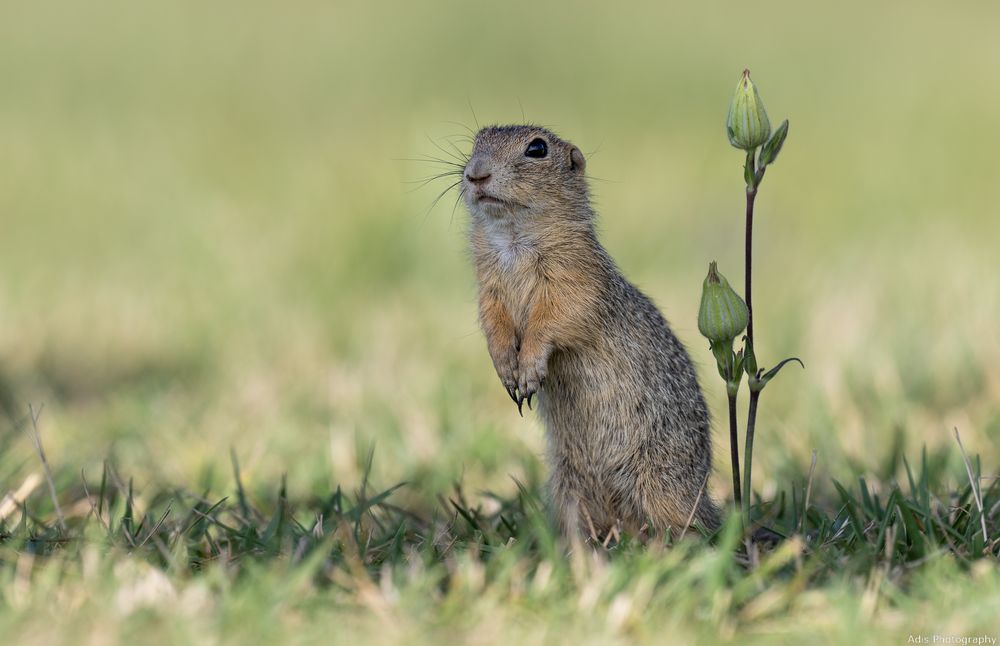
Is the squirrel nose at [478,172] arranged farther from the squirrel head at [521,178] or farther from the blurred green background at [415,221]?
the blurred green background at [415,221]

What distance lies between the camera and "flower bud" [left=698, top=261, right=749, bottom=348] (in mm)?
3662

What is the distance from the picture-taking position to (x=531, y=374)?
163 inches

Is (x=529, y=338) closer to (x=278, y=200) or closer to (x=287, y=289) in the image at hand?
(x=287, y=289)

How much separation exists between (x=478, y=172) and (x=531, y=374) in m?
0.68

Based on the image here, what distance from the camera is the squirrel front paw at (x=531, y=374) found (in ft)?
13.5

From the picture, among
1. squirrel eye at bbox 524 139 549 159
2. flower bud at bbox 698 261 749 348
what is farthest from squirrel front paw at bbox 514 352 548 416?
squirrel eye at bbox 524 139 549 159

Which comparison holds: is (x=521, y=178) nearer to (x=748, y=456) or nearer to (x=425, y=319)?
(x=748, y=456)

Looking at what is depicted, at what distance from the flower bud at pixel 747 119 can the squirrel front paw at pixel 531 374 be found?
93 cm

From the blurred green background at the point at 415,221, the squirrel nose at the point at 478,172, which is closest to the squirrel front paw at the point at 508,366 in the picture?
the blurred green background at the point at 415,221

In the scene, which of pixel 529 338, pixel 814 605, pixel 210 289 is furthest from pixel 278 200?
pixel 814 605

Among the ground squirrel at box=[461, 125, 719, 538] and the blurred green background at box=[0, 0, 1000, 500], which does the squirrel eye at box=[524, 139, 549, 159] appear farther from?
the blurred green background at box=[0, 0, 1000, 500]

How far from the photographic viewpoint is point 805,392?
6.00m

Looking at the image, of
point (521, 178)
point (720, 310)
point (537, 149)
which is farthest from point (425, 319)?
point (720, 310)

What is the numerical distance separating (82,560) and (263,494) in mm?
1463
